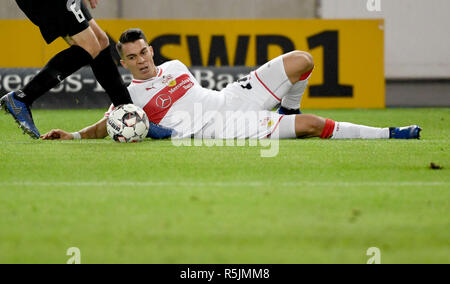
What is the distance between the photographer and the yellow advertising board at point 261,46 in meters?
10.4

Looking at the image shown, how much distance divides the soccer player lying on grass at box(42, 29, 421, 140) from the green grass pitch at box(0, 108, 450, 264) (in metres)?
0.32

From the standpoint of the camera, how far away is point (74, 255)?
7.13 feet

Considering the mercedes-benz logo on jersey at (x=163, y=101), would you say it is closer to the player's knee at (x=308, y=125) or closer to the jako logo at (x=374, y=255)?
the player's knee at (x=308, y=125)

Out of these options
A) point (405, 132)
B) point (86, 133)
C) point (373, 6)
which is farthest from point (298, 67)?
point (373, 6)

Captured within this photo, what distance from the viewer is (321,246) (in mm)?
2266

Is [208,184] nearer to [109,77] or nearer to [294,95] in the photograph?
[109,77]

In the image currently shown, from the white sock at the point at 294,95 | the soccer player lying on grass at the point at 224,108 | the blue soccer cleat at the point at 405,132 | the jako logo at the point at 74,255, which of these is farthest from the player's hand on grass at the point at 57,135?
the jako logo at the point at 74,255

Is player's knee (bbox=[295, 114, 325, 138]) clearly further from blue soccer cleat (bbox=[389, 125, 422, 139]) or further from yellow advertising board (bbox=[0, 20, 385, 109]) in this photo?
yellow advertising board (bbox=[0, 20, 385, 109])

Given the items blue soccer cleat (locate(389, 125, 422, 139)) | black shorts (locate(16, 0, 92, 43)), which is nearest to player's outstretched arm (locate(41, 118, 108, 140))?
black shorts (locate(16, 0, 92, 43))

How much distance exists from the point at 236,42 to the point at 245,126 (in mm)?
5738

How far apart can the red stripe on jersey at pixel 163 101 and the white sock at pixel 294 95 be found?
0.73 m

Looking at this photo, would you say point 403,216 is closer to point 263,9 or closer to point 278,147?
point 278,147

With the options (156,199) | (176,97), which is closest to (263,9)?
(176,97)

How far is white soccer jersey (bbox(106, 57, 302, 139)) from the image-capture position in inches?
196
